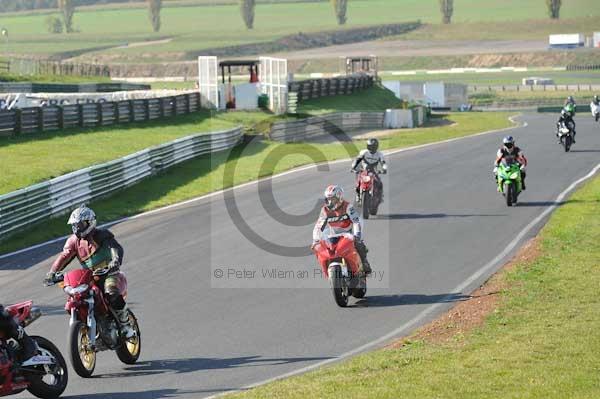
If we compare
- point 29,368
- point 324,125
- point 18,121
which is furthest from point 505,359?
point 324,125

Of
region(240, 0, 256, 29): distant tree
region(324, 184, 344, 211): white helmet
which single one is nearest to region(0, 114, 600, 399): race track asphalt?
region(324, 184, 344, 211): white helmet

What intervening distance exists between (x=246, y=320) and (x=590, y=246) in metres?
8.70

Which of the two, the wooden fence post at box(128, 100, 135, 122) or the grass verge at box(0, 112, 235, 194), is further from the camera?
the wooden fence post at box(128, 100, 135, 122)

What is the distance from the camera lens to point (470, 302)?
1661cm

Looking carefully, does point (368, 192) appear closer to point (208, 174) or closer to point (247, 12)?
point (208, 174)

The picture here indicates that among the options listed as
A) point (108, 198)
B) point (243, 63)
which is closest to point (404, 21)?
point (243, 63)

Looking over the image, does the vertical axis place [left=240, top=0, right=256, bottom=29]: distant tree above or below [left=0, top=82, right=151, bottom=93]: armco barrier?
above

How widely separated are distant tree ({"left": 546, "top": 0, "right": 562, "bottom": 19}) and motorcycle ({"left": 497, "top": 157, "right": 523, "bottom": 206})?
142 m

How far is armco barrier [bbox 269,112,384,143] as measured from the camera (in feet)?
164

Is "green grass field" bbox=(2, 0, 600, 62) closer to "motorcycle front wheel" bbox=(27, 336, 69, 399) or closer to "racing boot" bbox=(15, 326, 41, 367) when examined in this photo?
"motorcycle front wheel" bbox=(27, 336, 69, 399)

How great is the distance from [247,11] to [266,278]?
168 metres

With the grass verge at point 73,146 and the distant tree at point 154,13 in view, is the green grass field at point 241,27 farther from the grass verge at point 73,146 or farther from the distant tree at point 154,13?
the grass verge at point 73,146

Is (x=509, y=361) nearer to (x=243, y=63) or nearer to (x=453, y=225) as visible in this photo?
(x=453, y=225)

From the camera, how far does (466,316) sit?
15531 mm
